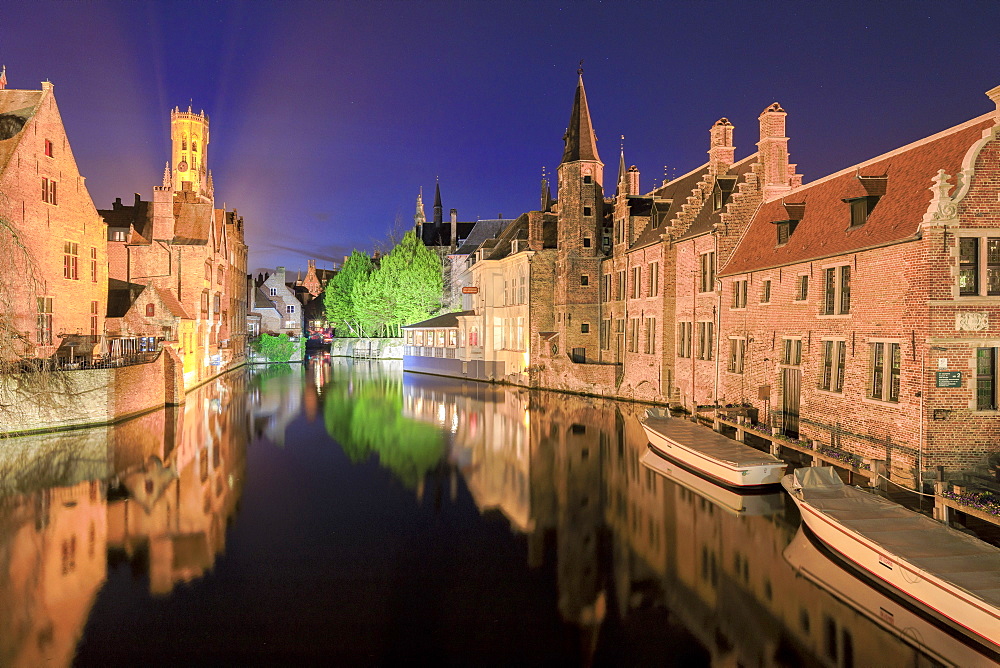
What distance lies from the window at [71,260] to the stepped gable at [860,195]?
32.5m

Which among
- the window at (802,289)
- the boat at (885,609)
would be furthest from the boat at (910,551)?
the window at (802,289)

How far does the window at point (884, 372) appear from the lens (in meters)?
16.9

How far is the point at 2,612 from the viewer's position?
10367 mm

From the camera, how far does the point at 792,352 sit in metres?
22.3

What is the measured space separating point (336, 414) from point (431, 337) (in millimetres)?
28704

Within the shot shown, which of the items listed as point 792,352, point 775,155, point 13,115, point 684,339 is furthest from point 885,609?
point 13,115

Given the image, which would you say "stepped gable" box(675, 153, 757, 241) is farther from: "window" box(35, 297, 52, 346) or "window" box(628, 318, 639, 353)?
"window" box(35, 297, 52, 346)

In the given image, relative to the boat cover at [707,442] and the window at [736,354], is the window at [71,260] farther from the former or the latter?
the window at [736,354]

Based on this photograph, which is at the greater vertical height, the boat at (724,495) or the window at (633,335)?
the window at (633,335)

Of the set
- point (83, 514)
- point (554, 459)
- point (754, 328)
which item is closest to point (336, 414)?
point (554, 459)

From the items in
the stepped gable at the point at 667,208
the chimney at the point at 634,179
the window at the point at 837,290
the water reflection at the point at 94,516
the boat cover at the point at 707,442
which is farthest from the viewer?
the chimney at the point at 634,179

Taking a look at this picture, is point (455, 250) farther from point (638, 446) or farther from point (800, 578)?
point (800, 578)

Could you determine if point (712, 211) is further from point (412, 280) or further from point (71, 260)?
point (412, 280)

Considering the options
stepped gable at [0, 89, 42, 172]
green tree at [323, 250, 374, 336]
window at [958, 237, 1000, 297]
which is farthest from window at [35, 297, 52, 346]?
green tree at [323, 250, 374, 336]
